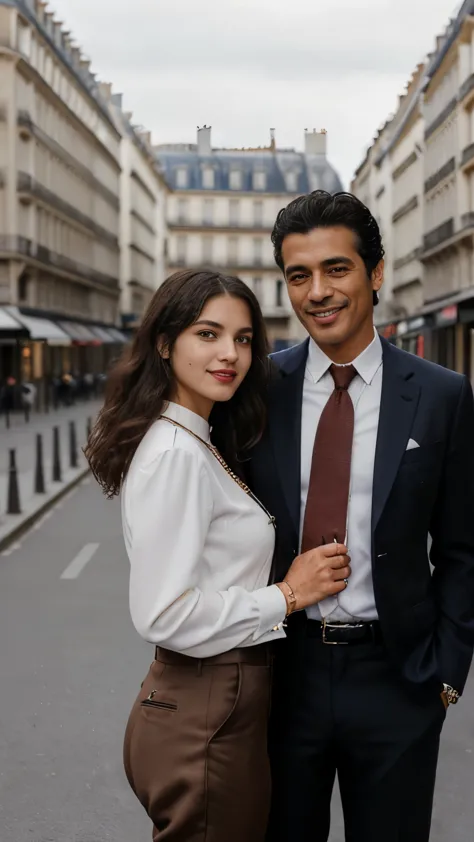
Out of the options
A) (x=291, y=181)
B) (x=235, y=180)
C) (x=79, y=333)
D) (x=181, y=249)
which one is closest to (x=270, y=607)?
(x=79, y=333)

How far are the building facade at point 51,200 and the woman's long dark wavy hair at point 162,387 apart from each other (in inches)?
1319

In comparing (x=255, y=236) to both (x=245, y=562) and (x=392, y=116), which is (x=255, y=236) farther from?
(x=245, y=562)

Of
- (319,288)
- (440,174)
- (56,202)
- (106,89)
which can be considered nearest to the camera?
(319,288)

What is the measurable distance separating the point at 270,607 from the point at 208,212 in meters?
101

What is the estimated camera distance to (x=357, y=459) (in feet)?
8.55

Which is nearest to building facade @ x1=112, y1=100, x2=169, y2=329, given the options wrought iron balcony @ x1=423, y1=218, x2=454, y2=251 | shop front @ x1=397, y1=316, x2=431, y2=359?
shop front @ x1=397, y1=316, x2=431, y2=359

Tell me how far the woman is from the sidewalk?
397 centimetres

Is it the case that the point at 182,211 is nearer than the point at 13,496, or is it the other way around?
the point at 13,496

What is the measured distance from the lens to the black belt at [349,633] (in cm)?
260

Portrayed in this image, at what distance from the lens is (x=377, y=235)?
2.64 meters

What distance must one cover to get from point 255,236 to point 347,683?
328 feet

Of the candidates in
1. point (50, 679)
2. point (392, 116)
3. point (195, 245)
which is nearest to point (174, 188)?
point (195, 245)

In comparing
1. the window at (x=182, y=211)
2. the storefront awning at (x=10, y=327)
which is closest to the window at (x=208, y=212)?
the window at (x=182, y=211)

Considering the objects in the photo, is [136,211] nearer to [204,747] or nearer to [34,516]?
[34,516]
